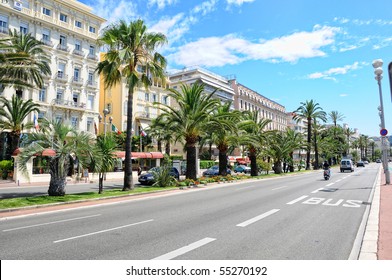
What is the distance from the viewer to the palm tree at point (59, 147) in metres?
15.5

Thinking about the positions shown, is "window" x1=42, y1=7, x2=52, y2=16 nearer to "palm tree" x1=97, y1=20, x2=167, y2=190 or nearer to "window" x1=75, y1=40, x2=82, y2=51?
"window" x1=75, y1=40, x2=82, y2=51

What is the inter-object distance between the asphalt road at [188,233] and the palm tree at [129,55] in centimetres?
858

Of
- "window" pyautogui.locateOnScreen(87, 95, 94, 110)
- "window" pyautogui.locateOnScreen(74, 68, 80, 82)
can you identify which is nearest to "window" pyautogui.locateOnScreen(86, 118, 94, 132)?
"window" pyautogui.locateOnScreen(87, 95, 94, 110)

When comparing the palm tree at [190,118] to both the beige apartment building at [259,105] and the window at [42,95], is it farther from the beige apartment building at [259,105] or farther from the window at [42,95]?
the beige apartment building at [259,105]

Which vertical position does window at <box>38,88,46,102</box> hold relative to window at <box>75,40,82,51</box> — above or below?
below

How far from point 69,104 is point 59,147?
3132cm

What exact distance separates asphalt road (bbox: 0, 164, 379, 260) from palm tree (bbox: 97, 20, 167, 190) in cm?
858

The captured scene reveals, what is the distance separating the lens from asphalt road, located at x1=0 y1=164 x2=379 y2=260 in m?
6.11

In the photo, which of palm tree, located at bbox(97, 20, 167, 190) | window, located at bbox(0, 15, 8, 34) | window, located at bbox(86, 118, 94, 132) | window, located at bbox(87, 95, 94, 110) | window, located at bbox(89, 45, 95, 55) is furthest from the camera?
window, located at bbox(89, 45, 95, 55)

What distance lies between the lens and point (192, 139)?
24266 mm

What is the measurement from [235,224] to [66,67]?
1707 inches

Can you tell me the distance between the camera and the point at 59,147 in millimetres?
15617

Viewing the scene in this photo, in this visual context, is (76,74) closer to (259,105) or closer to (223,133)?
(223,133)

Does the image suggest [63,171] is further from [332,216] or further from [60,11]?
[60,11]
